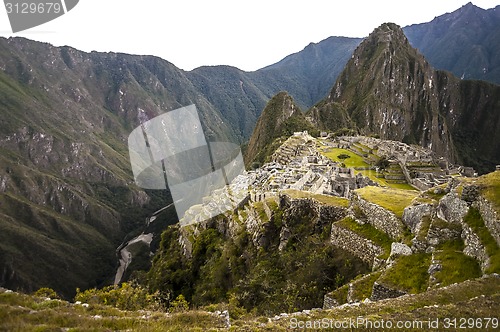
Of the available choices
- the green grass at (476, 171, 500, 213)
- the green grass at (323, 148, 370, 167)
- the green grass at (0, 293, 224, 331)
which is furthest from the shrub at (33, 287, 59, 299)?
the green grass at (323, 148, 370, 167)

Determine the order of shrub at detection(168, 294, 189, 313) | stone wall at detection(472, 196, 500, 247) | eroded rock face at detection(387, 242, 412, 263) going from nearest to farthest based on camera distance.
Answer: stone wall at detection(472, 196, 500, 247)
eroded rock face at detection(387, 242, 412, 263)
shrub at detection(168, 294, 189, 313)

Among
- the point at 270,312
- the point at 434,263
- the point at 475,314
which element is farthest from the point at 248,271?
the point at 475,314

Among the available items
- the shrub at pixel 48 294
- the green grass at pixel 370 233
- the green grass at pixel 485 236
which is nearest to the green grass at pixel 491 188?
the green grass at pixel 485 236

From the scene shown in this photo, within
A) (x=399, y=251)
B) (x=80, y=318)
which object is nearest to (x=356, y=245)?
(x=399, y=251)

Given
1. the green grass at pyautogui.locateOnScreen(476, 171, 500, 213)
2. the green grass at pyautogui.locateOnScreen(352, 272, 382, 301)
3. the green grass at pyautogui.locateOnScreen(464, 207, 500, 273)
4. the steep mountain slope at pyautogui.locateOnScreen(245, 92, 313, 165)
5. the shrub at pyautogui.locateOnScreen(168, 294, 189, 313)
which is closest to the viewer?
the green grass at pyautogui.locateOnScreen(464, 207, 500, 273)

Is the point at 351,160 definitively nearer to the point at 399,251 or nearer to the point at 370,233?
the point at 370,233

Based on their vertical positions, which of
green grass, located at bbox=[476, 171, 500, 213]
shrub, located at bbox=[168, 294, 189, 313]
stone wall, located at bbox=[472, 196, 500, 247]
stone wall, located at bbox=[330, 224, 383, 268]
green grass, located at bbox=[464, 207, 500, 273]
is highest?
green grass, located at bbox=[476, 171, 500, 213]

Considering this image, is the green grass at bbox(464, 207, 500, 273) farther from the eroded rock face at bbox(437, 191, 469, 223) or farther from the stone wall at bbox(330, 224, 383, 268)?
the stone wall at bbox(330, 224, 383, 268)
